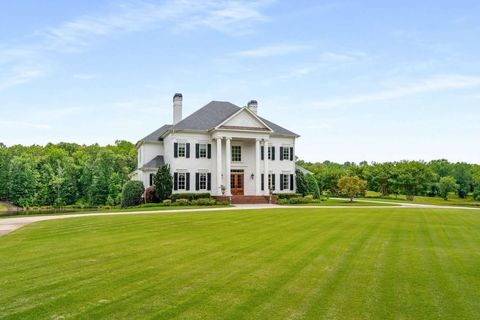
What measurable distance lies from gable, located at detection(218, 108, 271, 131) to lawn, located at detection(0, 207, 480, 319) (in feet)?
80.1

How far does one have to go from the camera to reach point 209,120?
39.5 m

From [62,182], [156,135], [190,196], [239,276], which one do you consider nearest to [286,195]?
[190,196]

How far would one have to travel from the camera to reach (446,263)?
30.6 feet

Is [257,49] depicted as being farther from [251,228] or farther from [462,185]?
[462,185]

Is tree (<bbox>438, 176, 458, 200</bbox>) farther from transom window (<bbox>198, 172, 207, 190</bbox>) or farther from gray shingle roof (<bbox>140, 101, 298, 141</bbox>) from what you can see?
transom window (<bbox>198, 172, 207, 190</bbox>)

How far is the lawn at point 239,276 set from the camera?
233 inches

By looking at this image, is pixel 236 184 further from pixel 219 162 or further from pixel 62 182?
pixel 62 182

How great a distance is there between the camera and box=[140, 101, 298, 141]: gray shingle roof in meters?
38.2

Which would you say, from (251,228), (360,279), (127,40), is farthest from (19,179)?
(360,279)

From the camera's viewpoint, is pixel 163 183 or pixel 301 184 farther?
pixel 301 184

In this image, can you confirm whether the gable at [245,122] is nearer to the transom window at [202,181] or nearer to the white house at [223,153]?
the white house at [223,153]

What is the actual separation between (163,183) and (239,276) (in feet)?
94.1

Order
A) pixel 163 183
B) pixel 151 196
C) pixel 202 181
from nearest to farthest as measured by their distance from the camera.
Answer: pixel 163 183 → pixel 151 196 → pixel 202 181

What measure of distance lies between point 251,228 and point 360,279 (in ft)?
26.4
